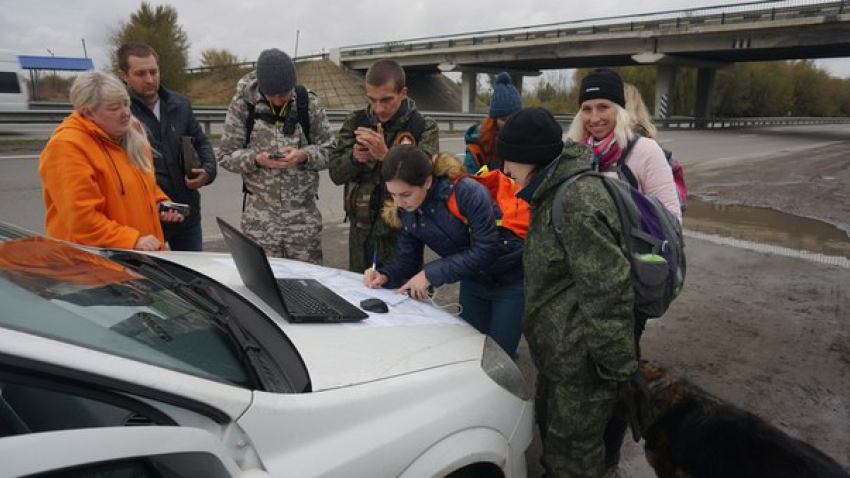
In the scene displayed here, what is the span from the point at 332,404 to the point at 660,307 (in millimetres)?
1332

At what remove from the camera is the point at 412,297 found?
2488mm

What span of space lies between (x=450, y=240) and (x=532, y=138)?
0.76m

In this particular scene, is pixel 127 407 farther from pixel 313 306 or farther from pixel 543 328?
pixel 543 328

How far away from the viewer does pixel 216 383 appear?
128 centimetres

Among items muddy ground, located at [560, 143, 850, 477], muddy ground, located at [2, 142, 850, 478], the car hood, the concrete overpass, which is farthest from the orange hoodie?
the concrete overpass

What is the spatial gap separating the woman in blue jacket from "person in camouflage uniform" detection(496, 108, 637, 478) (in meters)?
0.39

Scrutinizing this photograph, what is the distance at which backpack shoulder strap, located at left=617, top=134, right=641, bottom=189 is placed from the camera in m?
2.79

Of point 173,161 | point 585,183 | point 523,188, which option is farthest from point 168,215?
point 585,183

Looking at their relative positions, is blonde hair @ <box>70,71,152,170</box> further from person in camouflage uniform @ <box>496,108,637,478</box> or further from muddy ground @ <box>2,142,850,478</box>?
muddy ground @ <box>2,142,850,478</box>

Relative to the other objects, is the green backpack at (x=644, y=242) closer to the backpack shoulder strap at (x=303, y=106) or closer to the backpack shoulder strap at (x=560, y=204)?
the backpack shoulder strap at (x=560, y=204)

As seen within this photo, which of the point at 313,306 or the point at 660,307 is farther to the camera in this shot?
the point at 660,307

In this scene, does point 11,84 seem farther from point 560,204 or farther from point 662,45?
point 662,45

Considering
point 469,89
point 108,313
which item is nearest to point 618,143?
point 108,313

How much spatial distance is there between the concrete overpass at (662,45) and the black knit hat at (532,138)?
29146 millimetres
